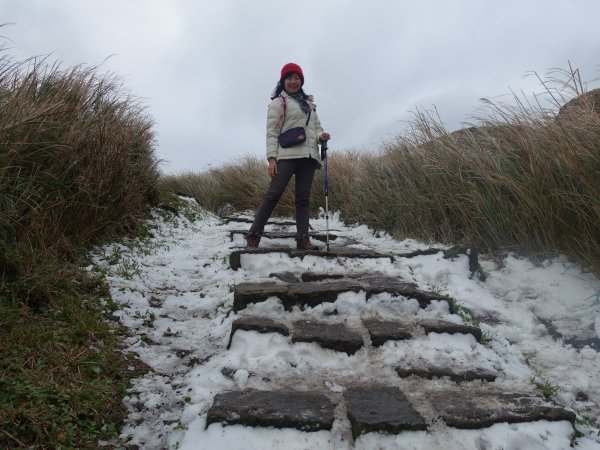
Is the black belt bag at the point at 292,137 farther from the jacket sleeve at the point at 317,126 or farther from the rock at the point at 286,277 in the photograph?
the rock at the point at 286,277

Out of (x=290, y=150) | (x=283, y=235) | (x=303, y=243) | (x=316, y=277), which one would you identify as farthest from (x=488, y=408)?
(x=283, y=235)

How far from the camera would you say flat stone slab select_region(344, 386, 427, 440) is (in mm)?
1872

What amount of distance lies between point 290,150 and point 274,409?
124 inches

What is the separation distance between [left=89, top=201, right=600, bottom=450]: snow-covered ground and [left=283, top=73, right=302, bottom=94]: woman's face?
1.94 meters

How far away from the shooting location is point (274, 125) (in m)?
4.66

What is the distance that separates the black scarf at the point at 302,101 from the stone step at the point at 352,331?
8.81ft

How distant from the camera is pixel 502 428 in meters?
1.90

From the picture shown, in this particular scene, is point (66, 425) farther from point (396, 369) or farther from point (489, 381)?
point (489, 381)

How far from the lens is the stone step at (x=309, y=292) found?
3090 mm

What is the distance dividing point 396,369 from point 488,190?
2.35m

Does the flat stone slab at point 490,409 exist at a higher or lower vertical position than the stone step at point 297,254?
lower

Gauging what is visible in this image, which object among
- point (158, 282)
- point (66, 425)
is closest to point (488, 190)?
point (158, 282)

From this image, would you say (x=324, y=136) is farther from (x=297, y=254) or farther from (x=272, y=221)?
(x=272, y=221)

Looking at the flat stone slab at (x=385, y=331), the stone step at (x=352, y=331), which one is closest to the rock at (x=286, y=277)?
the stone step at (x=352, y=331)
